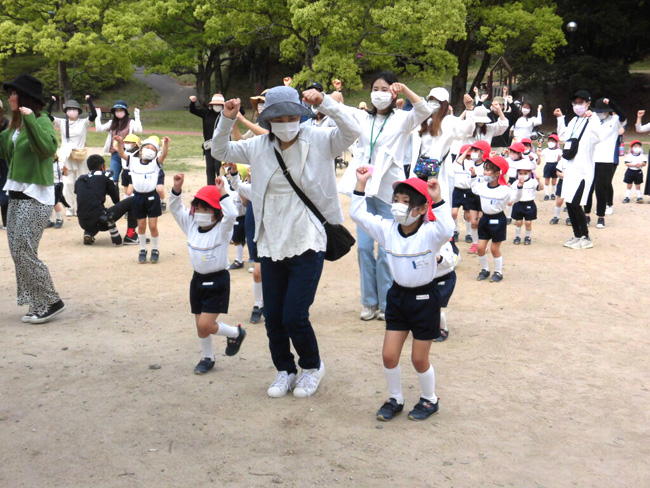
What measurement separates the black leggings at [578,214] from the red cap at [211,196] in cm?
628

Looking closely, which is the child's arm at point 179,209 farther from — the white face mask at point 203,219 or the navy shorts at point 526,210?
the navy shorts at point 526,210

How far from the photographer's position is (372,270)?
6621 millimetres

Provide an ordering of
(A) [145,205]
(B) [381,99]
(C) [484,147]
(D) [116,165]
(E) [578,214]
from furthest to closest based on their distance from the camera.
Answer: (D) [116,165]
(E) [578,214]
(A) [145,205]
(C) [484,147]
(B) [381,99]

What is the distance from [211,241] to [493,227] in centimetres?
384

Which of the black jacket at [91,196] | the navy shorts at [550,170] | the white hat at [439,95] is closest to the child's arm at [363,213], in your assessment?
the white hat at [439,95]

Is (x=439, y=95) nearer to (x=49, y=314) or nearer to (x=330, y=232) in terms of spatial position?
(x=330, y=232)

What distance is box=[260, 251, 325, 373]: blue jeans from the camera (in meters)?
4.58

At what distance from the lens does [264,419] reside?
4500 mm

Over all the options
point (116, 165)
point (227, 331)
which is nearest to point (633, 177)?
point (116, 165)

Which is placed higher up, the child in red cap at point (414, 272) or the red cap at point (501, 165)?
the red cap at point (501, 165)

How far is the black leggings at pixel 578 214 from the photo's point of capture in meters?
9.95

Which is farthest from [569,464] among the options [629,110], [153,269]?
[629,110]

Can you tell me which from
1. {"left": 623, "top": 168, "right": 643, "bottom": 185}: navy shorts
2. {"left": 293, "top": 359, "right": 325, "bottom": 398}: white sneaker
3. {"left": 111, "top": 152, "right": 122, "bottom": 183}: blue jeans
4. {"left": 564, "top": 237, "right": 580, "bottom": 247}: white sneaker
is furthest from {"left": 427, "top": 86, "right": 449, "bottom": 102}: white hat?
{"left": 623, "top": 168, "right": 643, "bottom": 185}: navy shorts

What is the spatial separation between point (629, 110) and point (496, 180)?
93.1 ft
